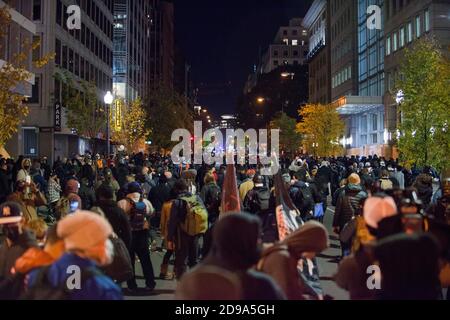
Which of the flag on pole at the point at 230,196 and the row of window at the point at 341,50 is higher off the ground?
the row of window at the point at 341,50

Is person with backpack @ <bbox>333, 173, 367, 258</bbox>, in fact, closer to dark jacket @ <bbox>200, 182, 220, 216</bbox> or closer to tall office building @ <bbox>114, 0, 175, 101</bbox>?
dark jacket @ <bbox>200, 182, 220, 216</bbox>

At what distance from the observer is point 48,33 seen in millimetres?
45094

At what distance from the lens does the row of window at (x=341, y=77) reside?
6647 cm

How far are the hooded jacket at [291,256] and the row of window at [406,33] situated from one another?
4151cm

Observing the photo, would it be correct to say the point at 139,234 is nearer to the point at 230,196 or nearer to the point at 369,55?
the point at 230,196

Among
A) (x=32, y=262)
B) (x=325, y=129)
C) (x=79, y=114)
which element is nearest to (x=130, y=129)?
(x=79, y=114)

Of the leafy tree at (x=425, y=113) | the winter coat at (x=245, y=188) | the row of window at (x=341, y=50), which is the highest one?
the row of window at (x=341, y=50)

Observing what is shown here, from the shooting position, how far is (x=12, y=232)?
535 centimetres

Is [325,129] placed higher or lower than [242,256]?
higher

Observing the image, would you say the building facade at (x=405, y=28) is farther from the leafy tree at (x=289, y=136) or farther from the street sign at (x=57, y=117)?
the leafy tree at (x=289, y=136)

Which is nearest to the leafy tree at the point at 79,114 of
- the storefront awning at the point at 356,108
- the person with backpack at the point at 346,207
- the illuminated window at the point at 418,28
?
the illuminated window at the point at 418,28

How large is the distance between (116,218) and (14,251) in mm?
2936

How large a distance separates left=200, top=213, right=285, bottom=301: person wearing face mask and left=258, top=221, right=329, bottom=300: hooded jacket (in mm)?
650
